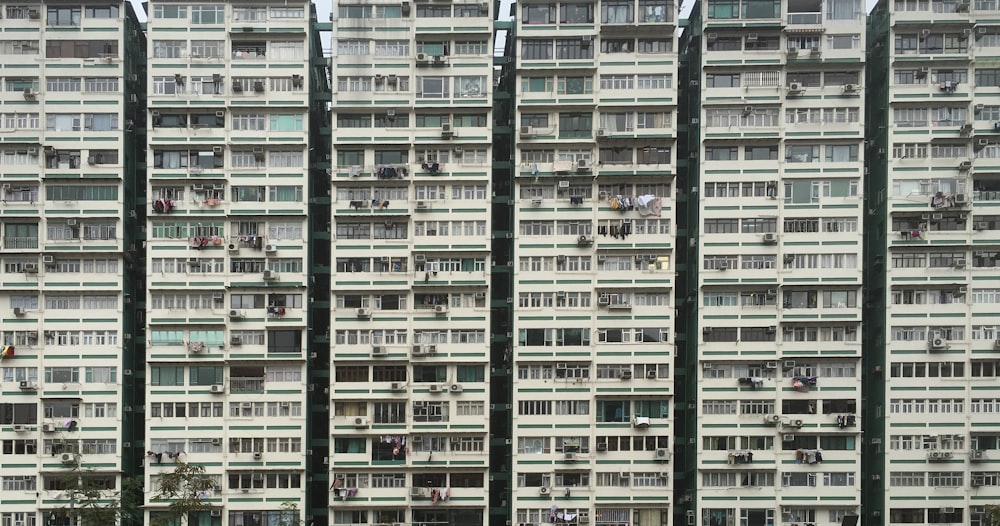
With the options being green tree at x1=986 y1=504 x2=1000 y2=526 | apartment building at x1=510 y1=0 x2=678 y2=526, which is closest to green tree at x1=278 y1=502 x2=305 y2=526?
apartment building at x1=510 y1=0 x2=678 y2=526

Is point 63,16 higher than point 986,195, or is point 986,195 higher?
point 63,16

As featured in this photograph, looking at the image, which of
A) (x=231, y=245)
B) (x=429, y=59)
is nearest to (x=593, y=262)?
(x=429, y=59)

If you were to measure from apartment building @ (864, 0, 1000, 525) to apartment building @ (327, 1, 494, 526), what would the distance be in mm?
17152

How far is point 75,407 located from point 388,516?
46.3 feet

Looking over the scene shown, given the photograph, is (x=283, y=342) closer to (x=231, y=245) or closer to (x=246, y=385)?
(x=246, y=385)

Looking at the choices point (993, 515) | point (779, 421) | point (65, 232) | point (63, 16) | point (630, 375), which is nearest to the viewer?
point (993, 515)

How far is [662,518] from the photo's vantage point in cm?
3959

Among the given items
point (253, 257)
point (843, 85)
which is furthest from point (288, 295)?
point (843, 85)

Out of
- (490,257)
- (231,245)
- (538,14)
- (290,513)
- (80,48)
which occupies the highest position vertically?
(538,14)

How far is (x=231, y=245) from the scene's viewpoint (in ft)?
130

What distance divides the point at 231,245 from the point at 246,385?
19.9ft

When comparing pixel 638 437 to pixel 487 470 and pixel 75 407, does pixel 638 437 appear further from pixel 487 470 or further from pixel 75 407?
pixel 75 407

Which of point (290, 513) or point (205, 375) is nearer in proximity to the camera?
point (290, 513)

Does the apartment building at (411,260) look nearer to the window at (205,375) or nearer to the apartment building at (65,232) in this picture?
the window at (205,375)
